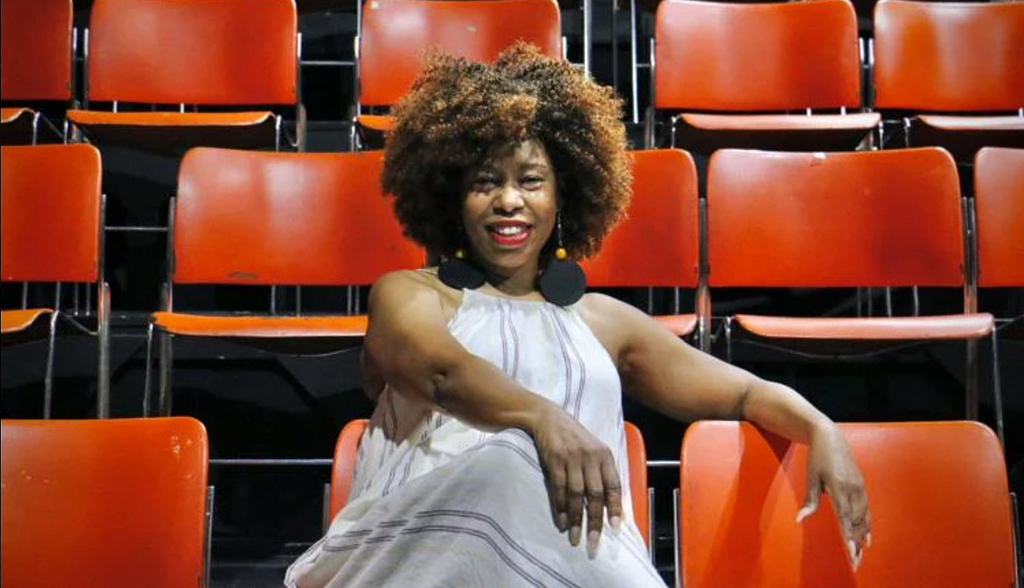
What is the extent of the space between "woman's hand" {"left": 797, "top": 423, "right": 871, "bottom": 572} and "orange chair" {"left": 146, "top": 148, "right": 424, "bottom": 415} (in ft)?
2.48

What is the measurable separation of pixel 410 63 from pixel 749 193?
2.11ft

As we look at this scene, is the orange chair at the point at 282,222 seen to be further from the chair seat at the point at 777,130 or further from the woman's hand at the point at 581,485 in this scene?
the woman's hand at the point at 581,485

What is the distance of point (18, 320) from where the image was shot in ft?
3.76

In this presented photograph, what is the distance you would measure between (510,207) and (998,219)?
33.4 inches

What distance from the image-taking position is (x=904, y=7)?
6.59ft

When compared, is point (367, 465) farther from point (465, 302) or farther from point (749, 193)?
point (749, 193)

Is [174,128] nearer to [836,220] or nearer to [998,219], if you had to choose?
[836,220]

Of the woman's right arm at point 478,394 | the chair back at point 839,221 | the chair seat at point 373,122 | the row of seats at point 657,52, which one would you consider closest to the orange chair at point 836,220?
the chair back at point 839,221

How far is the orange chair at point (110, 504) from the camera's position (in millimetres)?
876

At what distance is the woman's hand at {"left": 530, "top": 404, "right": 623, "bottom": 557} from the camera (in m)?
0.78

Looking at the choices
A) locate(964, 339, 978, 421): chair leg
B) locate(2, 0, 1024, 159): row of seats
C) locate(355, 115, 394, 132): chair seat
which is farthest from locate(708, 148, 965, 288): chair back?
locate(355, 115, 394, 132): chair seat

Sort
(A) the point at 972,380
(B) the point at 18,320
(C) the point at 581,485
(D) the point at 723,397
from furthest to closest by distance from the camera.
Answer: (A) the point at 972,380 < (B) the point at 18,320 < (D) the point at 723,397 < (C) the point at 581,485

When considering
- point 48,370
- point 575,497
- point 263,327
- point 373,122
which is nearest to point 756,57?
point 373,122

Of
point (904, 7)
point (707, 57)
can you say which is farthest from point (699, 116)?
point (904, 7)
